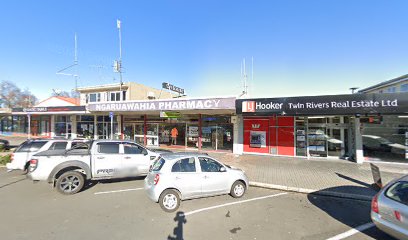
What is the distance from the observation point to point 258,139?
1398cm

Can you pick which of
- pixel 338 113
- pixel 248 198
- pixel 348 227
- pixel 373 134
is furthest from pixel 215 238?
pixel 373 134

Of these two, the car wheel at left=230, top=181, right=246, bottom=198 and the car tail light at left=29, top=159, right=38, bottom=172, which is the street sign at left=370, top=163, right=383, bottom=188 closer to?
the car wheel at left=230, top=181, right=246, bottom=198

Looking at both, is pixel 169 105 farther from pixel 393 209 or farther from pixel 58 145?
pixel 393 209

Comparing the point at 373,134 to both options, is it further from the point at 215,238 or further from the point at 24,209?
the point at 24,209

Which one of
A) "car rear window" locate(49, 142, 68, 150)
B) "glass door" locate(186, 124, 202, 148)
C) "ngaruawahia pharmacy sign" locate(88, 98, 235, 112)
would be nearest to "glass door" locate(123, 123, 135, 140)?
"ngaruawahia pharmacy sign" locate(88, 98, 235, 112)

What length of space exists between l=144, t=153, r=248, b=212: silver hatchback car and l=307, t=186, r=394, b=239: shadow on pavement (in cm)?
243

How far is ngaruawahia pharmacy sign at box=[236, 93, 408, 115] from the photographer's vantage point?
373 inches

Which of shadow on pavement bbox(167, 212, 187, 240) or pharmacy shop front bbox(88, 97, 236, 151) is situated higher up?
pharmacy shop front bbox(88, 97, 236, 151)

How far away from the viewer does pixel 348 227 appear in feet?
14.8

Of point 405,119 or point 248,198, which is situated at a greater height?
point 405,119

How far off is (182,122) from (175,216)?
1193cm

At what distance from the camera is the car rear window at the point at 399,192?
11.5 feet

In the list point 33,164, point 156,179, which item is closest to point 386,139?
point 156,179

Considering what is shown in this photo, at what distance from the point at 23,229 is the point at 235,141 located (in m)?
12.1
